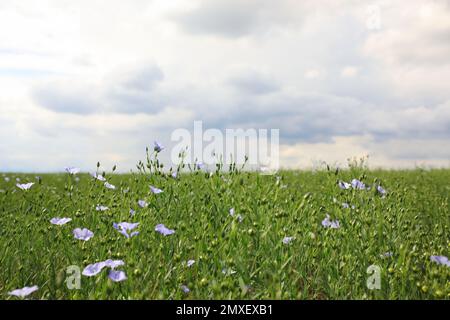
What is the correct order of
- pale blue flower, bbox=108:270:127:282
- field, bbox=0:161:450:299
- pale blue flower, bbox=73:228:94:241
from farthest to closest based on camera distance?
1. pale blue flower, bbox=73:228:94:241
2. field, bbox=0:161:450:299
3. pale blue flower, bbox=108:270:127:282

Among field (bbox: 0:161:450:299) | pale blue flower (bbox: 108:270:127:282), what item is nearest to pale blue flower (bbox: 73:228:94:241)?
field (bbox: 0:161:450:299)

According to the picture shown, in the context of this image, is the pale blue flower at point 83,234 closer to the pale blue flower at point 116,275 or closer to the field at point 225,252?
the field at point 225,252

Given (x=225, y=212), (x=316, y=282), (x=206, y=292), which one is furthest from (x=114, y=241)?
(x=316, y=282)

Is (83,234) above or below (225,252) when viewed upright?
above

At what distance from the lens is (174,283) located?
287 cm

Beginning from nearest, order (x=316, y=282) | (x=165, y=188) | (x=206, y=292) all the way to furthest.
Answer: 1. (x=206, y=292)
2. (x=316, y=282)
3. (x=165, y=188)

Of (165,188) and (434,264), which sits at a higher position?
(165,188)

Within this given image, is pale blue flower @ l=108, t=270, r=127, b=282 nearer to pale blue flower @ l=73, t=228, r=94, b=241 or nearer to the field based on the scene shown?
the field

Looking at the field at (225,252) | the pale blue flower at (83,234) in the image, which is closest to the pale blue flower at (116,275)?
the field at (225,252)

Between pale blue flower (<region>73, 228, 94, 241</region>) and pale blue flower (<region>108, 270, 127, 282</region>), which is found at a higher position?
pale blue flower (<region>73, 228, 94, 241</region>)

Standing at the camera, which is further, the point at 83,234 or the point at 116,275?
the point at 83,234

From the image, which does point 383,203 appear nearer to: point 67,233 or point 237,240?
point 237,240
